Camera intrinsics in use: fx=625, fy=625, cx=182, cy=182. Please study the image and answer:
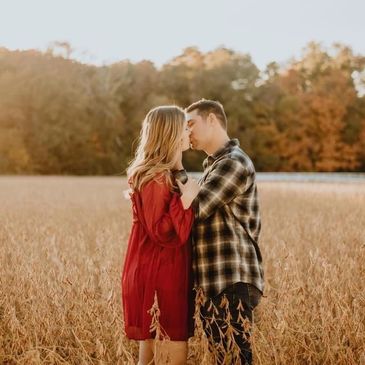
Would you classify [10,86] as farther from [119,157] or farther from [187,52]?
[187,52]

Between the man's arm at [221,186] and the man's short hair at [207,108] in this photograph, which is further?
the man's short hair at [207,108]

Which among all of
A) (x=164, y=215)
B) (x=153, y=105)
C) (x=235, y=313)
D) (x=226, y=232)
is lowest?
(x=235, y=313)

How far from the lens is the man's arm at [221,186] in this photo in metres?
3.09

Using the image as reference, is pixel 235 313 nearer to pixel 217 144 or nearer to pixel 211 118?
pixel 217 144

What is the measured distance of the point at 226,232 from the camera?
3215 millimetres

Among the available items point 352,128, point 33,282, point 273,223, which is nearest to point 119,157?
point 352,128

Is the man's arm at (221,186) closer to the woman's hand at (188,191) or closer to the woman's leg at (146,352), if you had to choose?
the woman's hand at (188,191)

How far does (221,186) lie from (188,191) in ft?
0.88

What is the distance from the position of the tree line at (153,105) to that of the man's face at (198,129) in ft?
152

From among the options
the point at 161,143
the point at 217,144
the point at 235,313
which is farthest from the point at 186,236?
the point at 217,144

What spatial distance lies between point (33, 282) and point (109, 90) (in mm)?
49822

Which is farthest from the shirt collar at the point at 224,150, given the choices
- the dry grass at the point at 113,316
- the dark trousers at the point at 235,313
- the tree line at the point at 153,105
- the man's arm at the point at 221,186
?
the tree line at the point at 153,105

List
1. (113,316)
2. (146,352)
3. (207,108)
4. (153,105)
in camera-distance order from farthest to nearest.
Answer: (153,105) → (113,316) → (207,108) → (146,352)

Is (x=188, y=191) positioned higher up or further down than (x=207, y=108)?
further down
